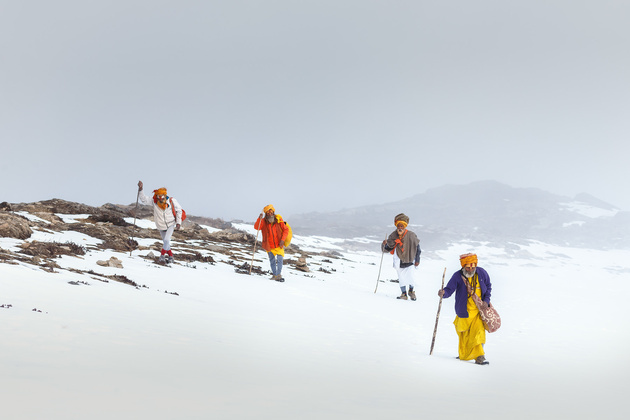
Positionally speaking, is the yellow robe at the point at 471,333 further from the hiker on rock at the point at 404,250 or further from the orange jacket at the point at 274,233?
the orange jacket at the point at 274,233

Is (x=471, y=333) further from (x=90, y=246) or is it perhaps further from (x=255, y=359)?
(x=90, y=246)

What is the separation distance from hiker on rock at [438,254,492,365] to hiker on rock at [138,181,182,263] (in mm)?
9119

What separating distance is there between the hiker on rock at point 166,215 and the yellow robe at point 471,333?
9250 millimetres

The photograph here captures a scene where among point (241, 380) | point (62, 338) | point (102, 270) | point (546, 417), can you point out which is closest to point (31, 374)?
point (62, 338)

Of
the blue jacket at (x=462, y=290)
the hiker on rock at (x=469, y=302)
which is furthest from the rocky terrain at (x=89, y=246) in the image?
the hiker on rock at (x=469, y=302)

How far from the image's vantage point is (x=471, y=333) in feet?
22.7

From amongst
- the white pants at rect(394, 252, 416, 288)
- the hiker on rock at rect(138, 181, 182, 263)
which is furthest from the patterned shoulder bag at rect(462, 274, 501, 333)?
the hiker on rock at rect(138, 181, 182, 263)

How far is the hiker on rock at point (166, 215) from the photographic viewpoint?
13758 mm

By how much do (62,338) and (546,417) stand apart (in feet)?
14.5

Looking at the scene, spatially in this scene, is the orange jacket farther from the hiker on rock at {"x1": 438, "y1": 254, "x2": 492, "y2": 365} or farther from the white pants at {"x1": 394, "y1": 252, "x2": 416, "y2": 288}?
the hiker on rock at {"x1": 438, "y1": 254, "x2": 492, "y2": 365}

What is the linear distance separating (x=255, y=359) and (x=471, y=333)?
139 inches

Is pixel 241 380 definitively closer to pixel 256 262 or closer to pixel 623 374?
pixel 623 374

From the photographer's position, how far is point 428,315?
37.4 feet

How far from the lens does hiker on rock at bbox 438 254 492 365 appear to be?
6867 millimetres
